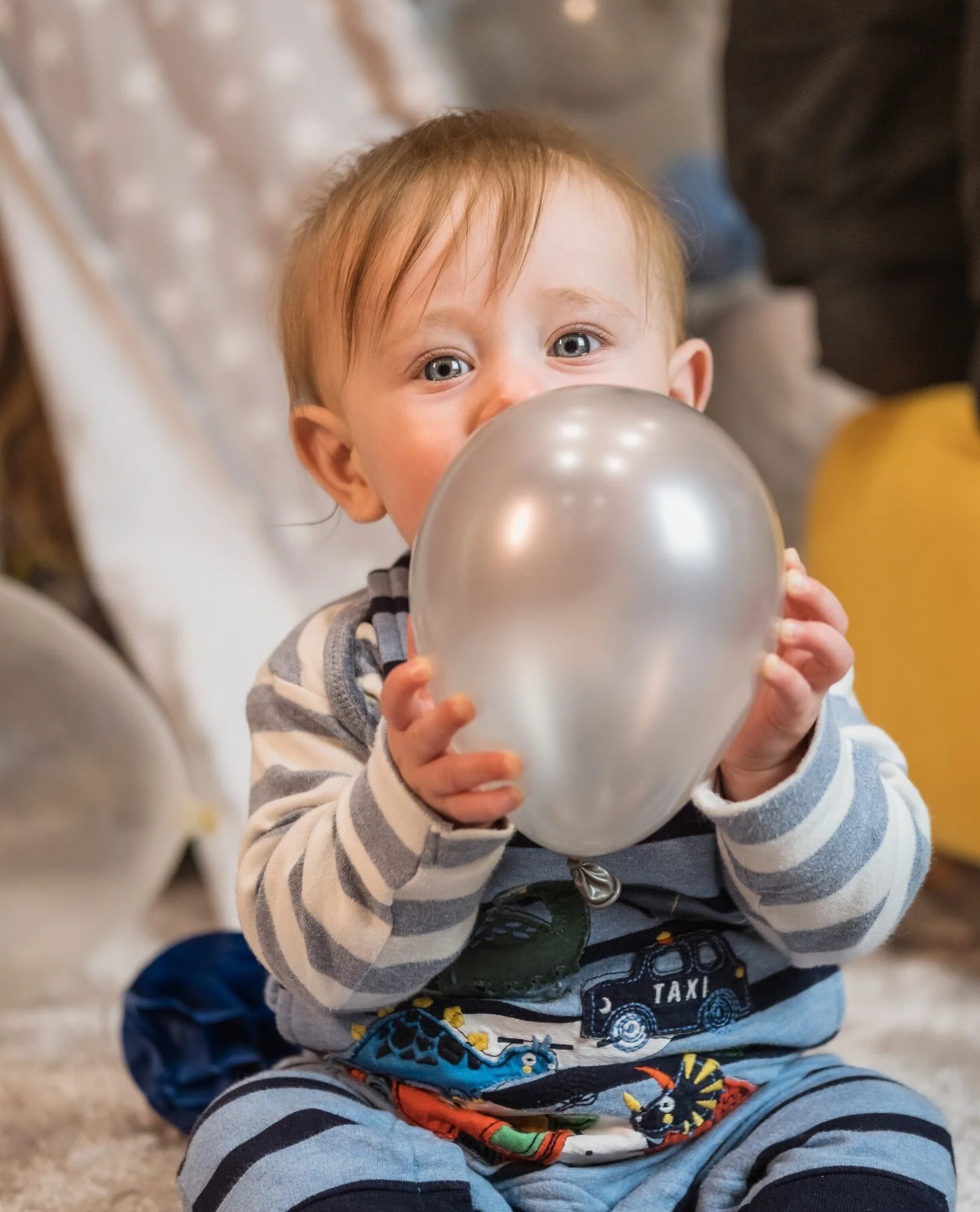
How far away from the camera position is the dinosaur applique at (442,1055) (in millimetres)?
641

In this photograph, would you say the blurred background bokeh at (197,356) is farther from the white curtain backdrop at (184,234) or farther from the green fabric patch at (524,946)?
the green fabric patch at (524,946)

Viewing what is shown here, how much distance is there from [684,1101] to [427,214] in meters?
0.44

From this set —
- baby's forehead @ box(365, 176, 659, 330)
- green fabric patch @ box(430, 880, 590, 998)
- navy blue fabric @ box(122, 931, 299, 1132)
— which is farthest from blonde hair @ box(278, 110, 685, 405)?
navy blue fabric @ box(122, 931, 299, 1132)

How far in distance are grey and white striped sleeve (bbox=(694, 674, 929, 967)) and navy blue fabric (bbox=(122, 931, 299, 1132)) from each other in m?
0.37

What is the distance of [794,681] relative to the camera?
54 cm

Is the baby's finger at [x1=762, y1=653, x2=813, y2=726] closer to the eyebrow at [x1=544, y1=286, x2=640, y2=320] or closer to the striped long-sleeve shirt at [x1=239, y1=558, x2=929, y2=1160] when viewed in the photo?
the striped long-sleeve shirt at [x1=239, y1=558, x2=929, y2=1160]

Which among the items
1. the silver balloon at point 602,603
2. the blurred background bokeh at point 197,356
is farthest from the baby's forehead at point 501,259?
the blurred background bokeh at point 197,356

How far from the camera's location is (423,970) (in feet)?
1.98

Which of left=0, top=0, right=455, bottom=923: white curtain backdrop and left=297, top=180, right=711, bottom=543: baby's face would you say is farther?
left=0, top=0, right=455, bottom=923: white curtain backdrop

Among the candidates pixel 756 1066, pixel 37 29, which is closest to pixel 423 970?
pixel 756 1066

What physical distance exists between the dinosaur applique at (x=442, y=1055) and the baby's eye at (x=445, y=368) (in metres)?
0.30

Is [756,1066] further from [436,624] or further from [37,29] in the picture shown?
[37,29]

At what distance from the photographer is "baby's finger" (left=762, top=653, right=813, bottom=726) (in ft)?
1.70

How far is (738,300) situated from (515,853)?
3.67ft
